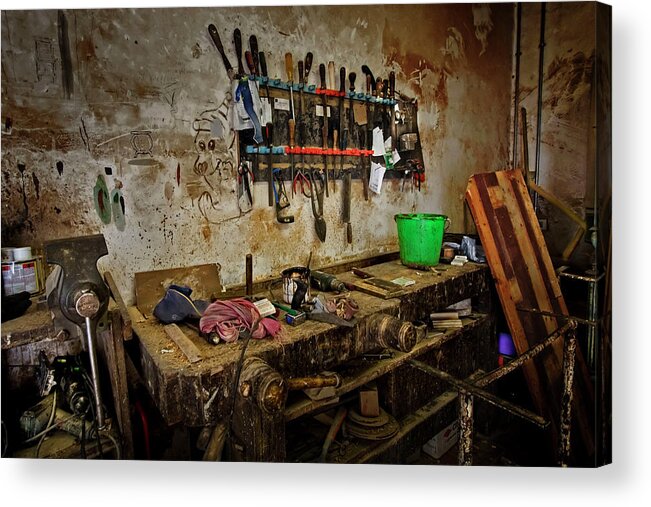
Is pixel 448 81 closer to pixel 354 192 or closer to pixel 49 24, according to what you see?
pixel 354 192

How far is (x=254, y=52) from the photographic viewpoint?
6.91 feet

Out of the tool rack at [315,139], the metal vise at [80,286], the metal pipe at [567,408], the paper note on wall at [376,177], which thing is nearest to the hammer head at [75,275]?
the metal vise at [80,286]

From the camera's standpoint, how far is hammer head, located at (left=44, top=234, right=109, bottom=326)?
59.1 inches

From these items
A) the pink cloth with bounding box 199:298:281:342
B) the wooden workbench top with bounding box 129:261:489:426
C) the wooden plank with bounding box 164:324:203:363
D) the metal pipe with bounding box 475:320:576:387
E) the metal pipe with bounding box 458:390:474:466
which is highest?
the pink cloth with bounding box 199:298:281:342

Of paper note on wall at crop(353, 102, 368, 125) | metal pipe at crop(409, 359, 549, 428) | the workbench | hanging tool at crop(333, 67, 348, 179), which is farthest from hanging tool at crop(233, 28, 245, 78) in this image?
metal pipe at crop(409, 359, 549, 428)

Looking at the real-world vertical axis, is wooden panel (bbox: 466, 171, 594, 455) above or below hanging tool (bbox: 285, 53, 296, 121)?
below

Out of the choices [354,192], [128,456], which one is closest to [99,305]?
[128,456]

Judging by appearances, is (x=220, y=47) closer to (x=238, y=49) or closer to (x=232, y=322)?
(x=238, y=49)

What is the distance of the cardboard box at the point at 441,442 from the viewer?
2480mm

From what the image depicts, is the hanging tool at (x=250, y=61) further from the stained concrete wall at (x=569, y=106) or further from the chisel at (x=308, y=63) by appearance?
the stained concrete wall at (x=569, y=106)

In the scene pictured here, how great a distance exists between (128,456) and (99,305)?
0.71 m

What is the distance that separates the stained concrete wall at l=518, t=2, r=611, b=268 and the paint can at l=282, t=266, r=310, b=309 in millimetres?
1294

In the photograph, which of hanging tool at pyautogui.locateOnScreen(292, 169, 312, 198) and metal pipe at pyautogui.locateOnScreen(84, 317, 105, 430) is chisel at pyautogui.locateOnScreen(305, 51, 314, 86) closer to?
hanging tool at pyautogui.locateOnScreen(292, 169, 312, 198)

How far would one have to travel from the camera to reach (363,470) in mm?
1851
